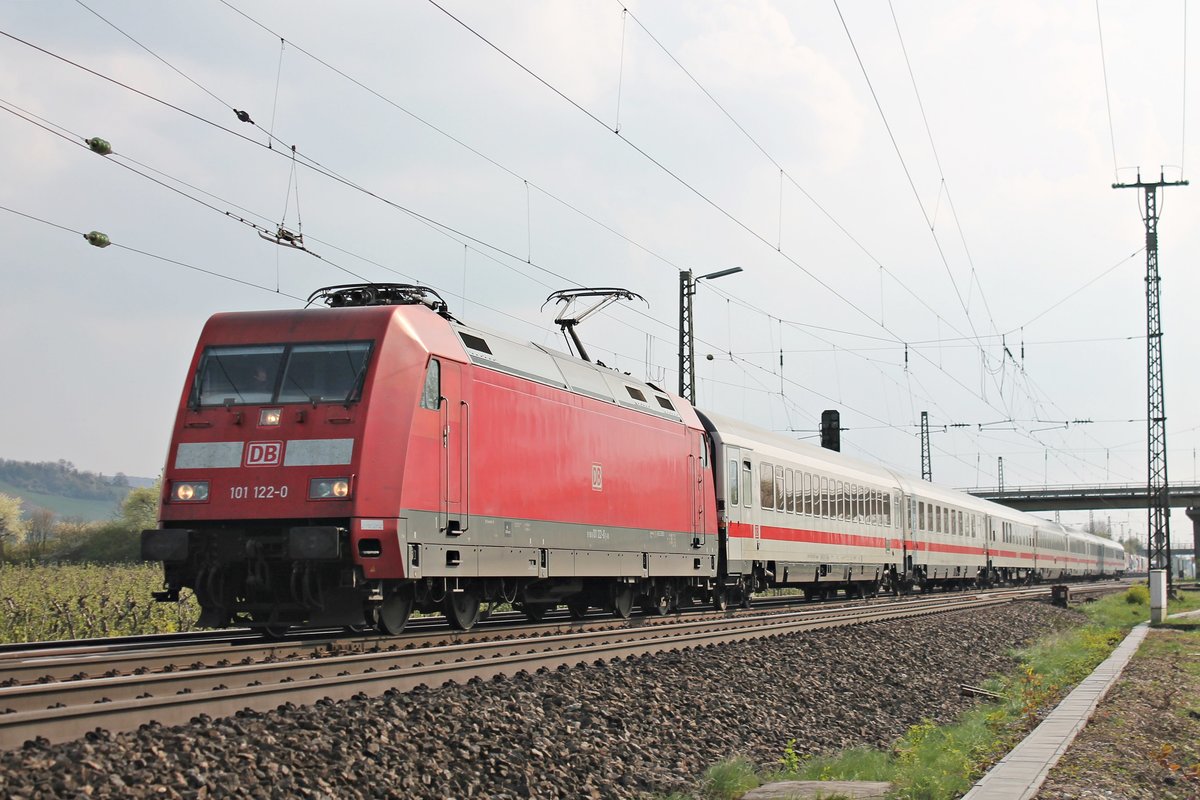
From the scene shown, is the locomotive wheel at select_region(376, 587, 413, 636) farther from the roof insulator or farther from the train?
the roof insulator

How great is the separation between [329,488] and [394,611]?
2.15m

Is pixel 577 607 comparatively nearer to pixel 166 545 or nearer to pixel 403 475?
pixel 403 475

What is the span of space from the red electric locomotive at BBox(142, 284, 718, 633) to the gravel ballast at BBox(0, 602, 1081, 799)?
262 cm

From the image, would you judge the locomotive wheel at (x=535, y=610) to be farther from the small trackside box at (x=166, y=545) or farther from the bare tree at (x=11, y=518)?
Result: the bare tree at (x=11, y=518)

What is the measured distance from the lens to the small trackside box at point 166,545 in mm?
13211

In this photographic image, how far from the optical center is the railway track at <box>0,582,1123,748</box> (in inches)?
316

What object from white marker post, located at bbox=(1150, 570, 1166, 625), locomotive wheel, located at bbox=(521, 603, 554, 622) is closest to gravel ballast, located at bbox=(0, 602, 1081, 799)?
locomotive wheel, located at bbox=(521, 603, 554, 622)

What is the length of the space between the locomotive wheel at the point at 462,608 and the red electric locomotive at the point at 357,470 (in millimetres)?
29

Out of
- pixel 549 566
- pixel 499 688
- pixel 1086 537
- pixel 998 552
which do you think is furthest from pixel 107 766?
pixel 1086 537

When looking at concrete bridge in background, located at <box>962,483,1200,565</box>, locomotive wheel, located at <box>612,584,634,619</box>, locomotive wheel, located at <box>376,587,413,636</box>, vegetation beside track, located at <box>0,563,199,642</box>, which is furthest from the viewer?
concrete bridge in background, located at <box>962,483,1200,565</box>

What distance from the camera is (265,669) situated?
33.6ft

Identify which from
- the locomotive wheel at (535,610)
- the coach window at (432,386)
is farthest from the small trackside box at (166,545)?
the locomotive wheel at (535,610)

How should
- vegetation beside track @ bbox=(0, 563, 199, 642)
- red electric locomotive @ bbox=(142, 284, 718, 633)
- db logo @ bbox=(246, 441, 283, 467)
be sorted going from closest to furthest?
red electric locomotive @ bbox=(142, 284, 718, 633)
db logo @ bbox=(246, 441, 283, 467)
vegetation beside track @ bbox=(0, 563, 199, 642)

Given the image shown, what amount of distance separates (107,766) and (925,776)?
567cm
